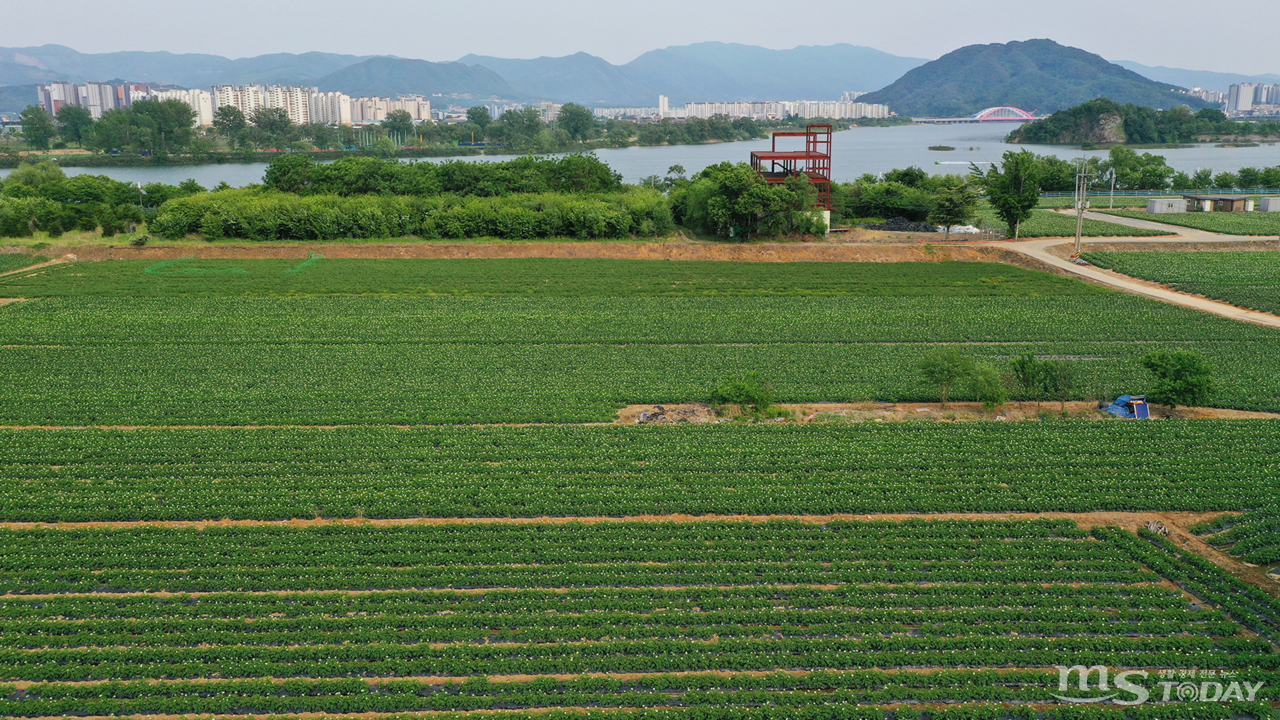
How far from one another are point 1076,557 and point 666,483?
10343 millimetres

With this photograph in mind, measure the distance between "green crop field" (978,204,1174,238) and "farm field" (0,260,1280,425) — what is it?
1750 centimetres

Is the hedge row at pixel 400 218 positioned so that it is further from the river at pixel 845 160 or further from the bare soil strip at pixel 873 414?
the river at pixel 845 160

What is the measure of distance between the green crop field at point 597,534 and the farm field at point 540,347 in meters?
0.24

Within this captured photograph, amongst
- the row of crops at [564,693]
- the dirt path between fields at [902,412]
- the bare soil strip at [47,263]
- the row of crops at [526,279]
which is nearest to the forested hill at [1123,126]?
the row of crops at [526,279]

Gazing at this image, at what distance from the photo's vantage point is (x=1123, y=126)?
179625 mm

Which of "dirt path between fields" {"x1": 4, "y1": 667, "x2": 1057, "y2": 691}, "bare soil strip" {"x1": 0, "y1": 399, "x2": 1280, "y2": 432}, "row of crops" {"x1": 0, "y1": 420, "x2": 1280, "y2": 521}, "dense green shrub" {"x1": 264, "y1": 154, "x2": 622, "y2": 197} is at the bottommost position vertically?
"dirt path between fields" {"x1": 4, "y1": 667, "x2": 1057, "y2": 691}

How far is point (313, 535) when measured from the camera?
19828 mm

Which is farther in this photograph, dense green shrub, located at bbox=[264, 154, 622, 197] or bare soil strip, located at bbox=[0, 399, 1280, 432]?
dense green shrub, located at bbox=[264, 154, 622, 197]

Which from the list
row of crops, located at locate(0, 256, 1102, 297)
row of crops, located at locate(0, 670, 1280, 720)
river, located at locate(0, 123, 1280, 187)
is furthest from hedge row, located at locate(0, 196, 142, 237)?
row of crops, located at locate(0, 670, 1280, 720)

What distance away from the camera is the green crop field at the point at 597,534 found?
1464cm

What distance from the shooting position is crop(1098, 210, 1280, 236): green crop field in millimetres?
65125

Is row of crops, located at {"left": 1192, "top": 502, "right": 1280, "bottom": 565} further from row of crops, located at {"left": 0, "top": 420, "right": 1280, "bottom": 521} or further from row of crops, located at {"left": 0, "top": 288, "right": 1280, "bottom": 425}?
row of crops, located at {"left": 0, "top": 288, "right": 1280, "bottom": 425}

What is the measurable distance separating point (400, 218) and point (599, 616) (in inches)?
2067

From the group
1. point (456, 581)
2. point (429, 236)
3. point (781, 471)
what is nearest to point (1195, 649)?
point (781, 471)
